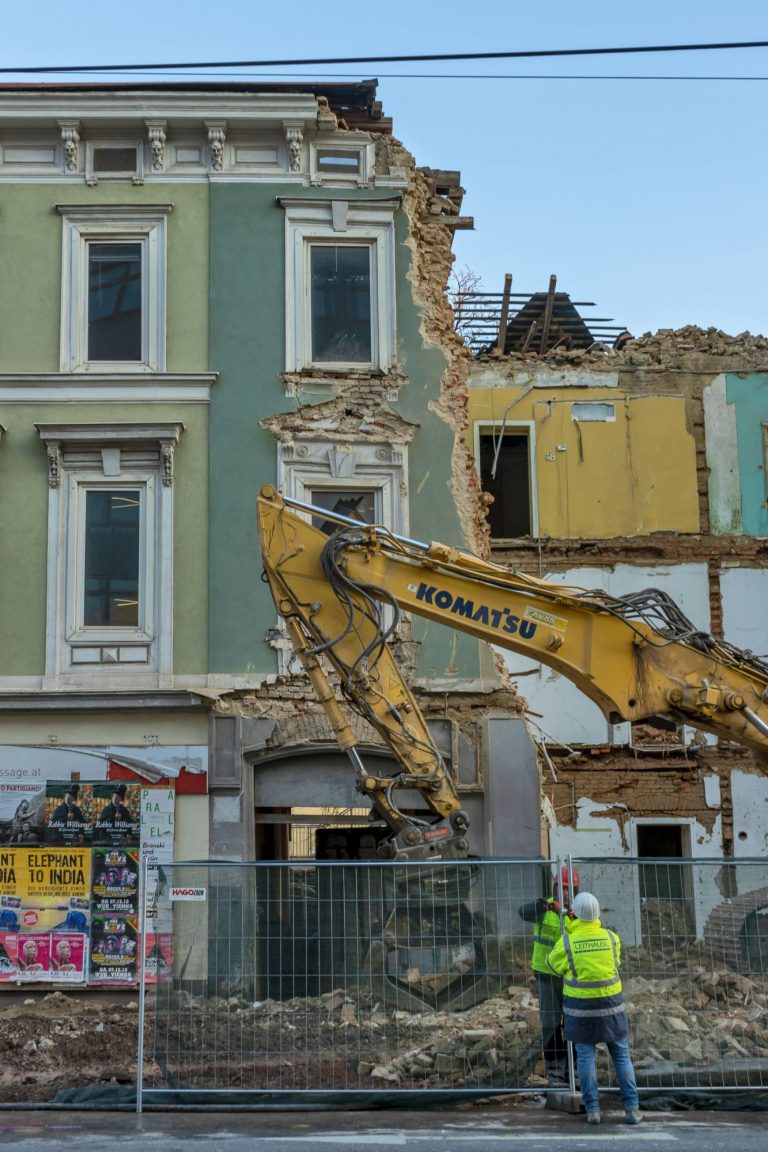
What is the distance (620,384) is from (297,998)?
45.7 ft

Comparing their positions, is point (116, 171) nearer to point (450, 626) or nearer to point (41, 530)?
point (41, 530)

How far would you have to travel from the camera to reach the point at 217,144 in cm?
1773

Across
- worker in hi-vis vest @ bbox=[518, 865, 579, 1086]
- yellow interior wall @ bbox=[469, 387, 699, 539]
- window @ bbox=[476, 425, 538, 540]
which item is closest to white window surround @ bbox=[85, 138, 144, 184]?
yellow interior wall @ bbox=[469, 387, 699, 539]

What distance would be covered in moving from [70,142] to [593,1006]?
12.8 meters

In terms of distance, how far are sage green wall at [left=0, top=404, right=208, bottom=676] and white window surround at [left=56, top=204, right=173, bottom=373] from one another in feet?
2.07

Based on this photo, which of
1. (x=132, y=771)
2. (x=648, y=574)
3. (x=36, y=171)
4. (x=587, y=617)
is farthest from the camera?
(x=648, y=574)

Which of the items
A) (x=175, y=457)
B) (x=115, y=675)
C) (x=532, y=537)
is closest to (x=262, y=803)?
(x=115, y=675)

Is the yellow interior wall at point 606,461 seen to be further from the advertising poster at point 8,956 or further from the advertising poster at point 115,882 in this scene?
the advertising poster at point 8,956

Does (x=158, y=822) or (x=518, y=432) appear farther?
(x=518, y=432)

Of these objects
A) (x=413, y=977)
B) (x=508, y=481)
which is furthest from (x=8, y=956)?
(x=508, y=481)

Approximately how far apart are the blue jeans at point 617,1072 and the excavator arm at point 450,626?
2.19m

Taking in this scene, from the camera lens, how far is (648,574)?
21250 mm

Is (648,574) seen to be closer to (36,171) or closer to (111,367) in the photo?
(111,367)

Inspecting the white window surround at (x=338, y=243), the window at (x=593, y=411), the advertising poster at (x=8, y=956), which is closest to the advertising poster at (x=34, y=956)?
the advertising poster at (x=8, y=956)
